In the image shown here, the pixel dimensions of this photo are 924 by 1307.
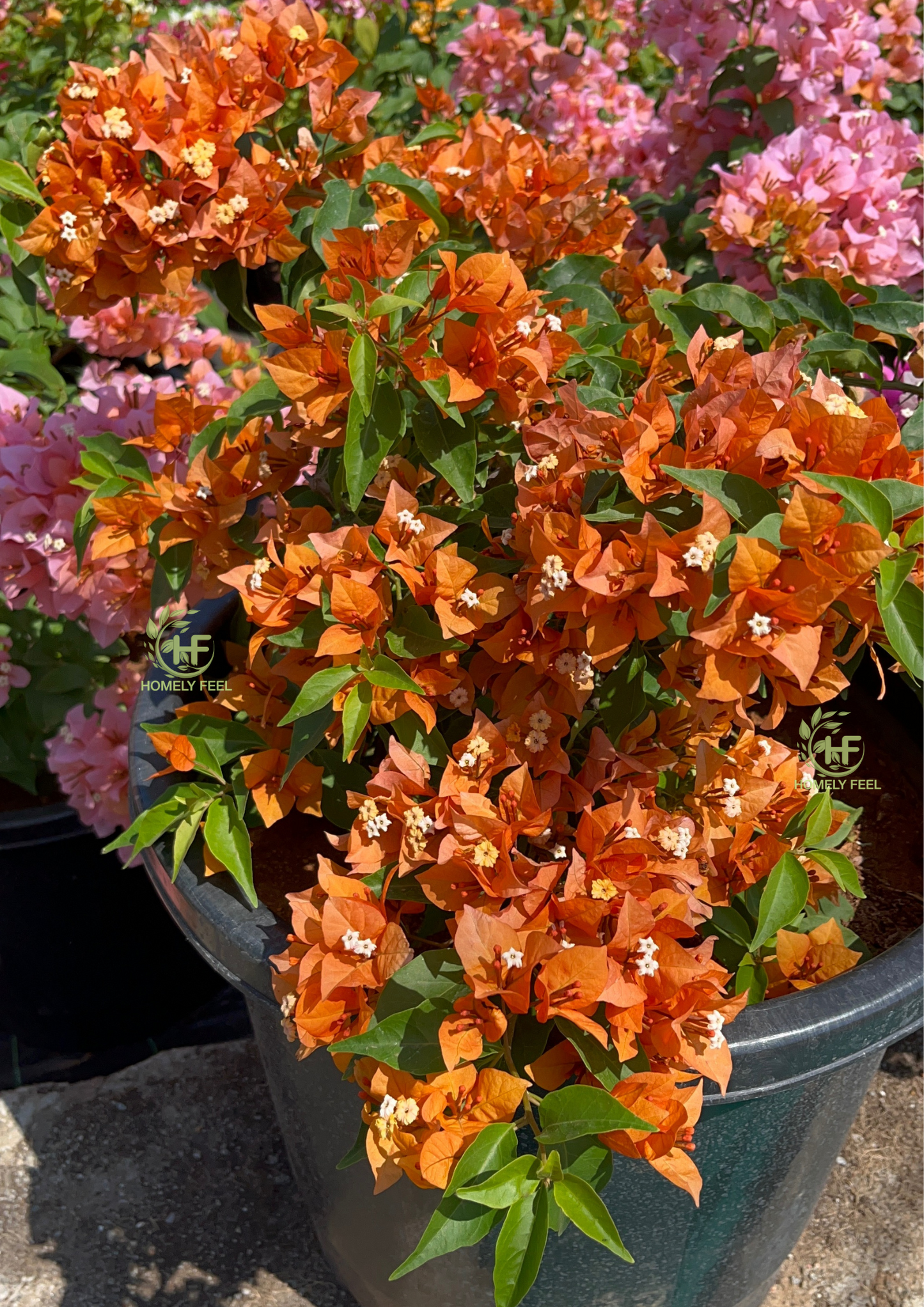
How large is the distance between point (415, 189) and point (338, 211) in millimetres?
74

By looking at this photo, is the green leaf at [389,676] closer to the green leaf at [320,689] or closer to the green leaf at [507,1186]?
the green leaf at [320,689]

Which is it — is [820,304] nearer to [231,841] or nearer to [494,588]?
[494,588]

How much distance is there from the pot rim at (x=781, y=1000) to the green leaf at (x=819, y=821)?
0.41ft

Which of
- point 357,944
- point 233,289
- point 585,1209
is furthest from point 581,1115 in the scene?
point 233,289

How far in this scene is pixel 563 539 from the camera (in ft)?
2.35

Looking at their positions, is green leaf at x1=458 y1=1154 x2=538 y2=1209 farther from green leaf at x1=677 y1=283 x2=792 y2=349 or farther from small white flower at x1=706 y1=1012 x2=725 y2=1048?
green leaf at x1=677 y1=283 x2=792 y2=349

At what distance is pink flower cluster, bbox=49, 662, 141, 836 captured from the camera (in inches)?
51.7

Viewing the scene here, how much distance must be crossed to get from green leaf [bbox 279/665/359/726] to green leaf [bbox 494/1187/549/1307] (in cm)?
33

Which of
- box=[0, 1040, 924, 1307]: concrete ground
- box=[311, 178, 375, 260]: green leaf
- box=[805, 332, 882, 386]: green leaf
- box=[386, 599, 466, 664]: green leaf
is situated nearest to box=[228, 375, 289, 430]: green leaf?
box=[311, 178, 375, 260]: green leaf

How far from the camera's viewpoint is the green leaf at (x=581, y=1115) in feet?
2.19

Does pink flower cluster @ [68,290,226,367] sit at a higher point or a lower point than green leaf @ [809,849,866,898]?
higher

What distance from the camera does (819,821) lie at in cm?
86

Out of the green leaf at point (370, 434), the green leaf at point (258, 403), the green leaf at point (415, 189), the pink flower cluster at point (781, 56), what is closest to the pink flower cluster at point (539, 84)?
the pink flower cluster at point (781, 56)

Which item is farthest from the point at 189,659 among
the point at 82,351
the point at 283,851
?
the point at 82,351
